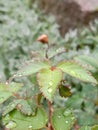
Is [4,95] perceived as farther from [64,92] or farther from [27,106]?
[64,92]

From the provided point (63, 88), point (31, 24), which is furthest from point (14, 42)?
point (63, 88)

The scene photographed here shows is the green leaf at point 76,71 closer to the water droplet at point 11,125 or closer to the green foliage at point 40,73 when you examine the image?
the green foliage at point 40,73

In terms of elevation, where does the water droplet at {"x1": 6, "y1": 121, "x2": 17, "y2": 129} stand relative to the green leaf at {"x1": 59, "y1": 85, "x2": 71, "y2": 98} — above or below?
below

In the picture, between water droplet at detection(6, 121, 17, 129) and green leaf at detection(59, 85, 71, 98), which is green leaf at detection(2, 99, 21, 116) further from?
green leaf at detection(59, 85, 71, 98)

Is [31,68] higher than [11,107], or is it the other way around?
[31,68]

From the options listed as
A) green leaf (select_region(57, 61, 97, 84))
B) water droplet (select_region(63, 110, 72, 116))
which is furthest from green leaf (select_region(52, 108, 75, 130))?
green leaf (select_region(57, 61, 97, 84))

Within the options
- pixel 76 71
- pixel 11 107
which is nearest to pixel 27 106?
pixel 11 107

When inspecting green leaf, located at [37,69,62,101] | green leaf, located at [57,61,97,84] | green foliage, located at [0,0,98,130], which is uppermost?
green leaf, located at [57,61,97,84]
